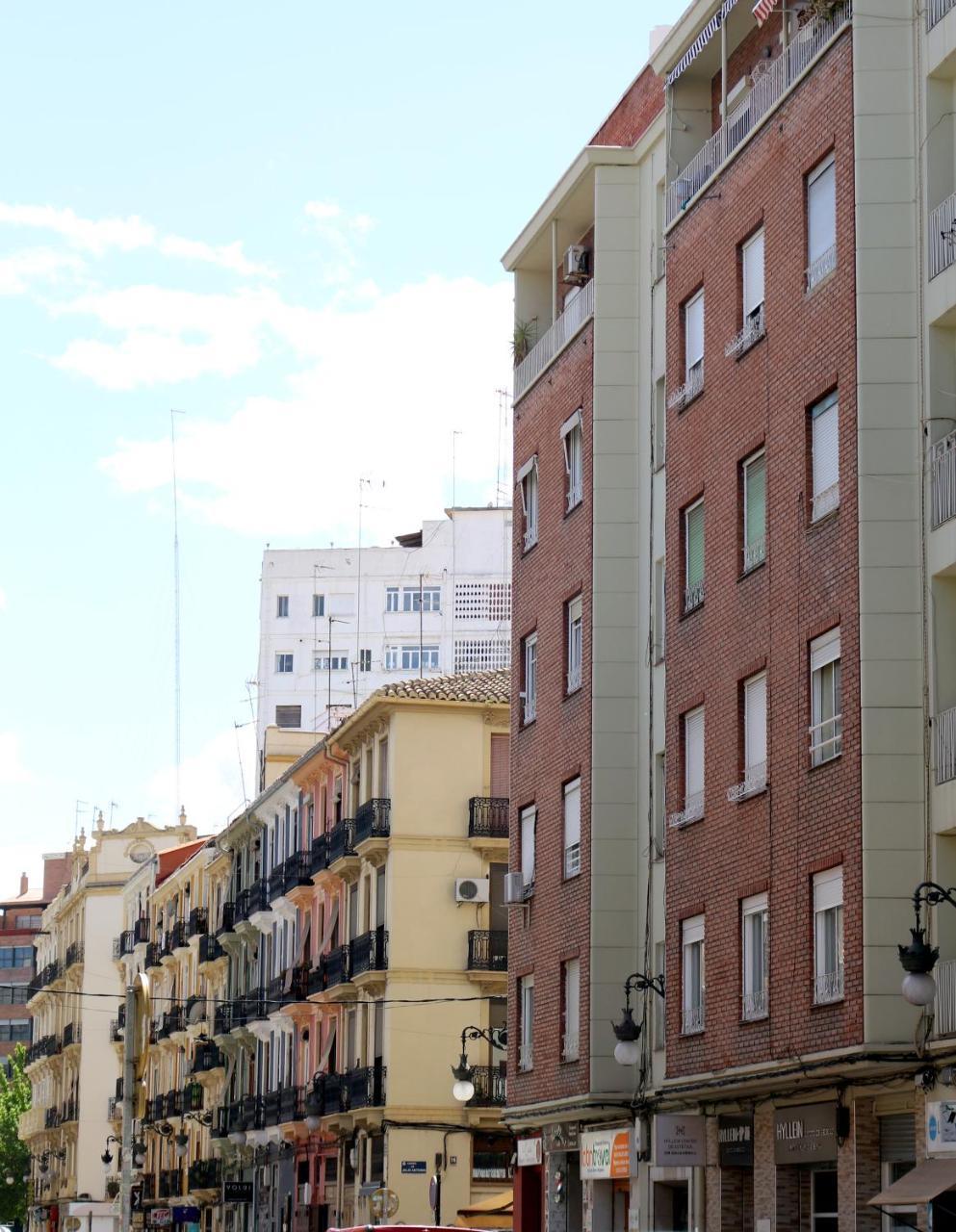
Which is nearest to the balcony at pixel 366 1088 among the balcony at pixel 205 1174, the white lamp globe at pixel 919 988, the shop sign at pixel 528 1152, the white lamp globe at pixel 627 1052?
the shop sign at pixel 528 1152

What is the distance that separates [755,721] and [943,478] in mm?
5381

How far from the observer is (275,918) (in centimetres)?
6962

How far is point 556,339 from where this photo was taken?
133ft

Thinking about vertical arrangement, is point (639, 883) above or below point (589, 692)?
below

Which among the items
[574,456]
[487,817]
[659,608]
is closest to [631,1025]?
[659,608]

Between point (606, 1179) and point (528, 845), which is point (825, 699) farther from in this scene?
point (528, 845)

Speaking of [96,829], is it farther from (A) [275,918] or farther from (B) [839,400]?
(B) [839,400]

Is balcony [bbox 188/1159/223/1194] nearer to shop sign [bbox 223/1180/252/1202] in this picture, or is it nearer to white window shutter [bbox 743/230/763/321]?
shop sign [bbox 223/1180/252/1202]

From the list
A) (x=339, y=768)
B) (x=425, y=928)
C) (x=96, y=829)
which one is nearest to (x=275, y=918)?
(x=339, y=768)

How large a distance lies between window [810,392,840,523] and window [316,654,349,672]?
82361 millimetres

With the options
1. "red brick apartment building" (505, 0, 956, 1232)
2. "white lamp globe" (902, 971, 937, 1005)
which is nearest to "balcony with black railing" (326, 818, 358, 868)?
"red brick apartment building" (505, 0, 956, 1232)

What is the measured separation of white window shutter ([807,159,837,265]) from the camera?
2878 cm

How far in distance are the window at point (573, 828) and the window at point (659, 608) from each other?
3112 mm

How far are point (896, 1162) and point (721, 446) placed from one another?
34.7ft
